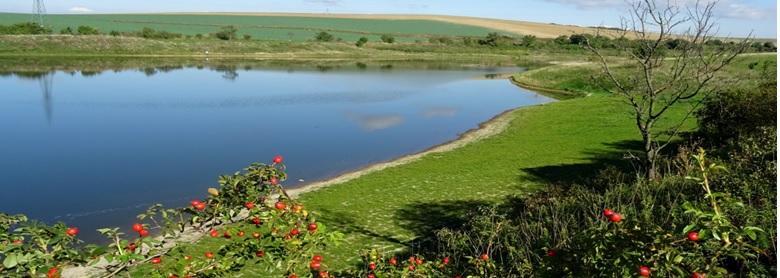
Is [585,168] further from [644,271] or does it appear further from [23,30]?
[23,30]

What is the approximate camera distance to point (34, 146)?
2945 cm

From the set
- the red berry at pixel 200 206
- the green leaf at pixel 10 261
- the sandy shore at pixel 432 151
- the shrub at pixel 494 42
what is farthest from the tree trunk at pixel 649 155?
the shrub at pixel 494 42

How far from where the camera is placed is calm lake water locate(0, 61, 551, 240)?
21.8 meters

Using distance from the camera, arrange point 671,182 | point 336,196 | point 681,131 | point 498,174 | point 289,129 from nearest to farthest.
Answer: point 671,182, point 336,196, point 498,174, point 681,131, point 289,129

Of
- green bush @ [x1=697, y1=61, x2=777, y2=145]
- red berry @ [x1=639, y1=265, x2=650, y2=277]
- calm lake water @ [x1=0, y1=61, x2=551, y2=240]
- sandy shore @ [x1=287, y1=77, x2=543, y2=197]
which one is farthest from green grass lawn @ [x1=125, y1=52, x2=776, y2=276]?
red berry @ [x1=639, y1=265, x2=650, y2=277]

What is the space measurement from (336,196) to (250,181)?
13754mm

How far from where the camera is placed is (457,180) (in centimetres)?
2136

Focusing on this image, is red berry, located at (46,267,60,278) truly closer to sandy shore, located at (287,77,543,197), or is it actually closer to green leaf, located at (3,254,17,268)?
green leaf, located at (3,254,17,268)

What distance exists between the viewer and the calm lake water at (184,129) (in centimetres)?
2181

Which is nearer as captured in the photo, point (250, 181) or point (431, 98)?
point (250, 181)

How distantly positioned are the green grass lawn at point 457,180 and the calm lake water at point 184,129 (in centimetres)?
404

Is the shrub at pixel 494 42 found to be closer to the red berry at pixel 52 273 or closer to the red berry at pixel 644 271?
the red berry at pixel 644 271

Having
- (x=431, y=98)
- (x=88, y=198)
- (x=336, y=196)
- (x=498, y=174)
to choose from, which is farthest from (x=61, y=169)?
(x=431, y=98)

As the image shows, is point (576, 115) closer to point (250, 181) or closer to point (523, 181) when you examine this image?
point (523, 181)
